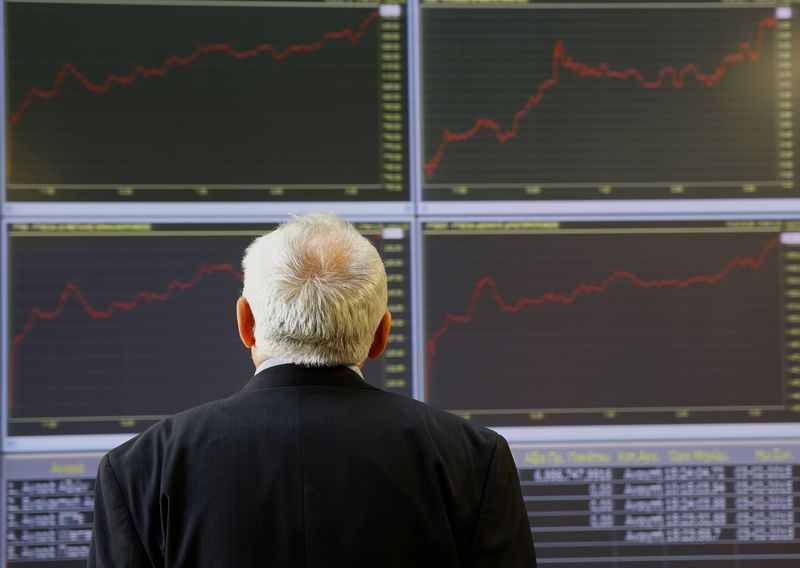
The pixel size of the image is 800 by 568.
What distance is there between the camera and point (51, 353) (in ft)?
6.70

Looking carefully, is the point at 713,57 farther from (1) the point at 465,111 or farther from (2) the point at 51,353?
(2) the point at 51,353

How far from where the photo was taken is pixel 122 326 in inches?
81.1

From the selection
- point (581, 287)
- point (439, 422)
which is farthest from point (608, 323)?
point (439, 422)

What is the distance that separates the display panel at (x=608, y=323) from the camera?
6.95 feet

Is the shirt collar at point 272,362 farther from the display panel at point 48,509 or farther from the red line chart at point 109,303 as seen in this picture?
the display panel at point 48,509

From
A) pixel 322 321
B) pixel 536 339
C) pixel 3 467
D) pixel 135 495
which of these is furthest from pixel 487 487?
pixel 3 467

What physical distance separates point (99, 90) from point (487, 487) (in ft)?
4.64

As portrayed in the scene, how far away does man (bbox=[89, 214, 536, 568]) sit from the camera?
43.1 inches

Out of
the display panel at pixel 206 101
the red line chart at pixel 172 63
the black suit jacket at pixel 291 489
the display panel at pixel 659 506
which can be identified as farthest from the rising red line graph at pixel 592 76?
the black suit jacket at pixel 291 489

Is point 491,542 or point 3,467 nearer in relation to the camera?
point 491,542

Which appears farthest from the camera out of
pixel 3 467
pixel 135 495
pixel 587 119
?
pixel 587 119

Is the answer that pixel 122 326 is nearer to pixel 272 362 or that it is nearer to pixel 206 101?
pixel 206 101

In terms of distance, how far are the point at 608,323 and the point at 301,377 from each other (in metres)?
1.17

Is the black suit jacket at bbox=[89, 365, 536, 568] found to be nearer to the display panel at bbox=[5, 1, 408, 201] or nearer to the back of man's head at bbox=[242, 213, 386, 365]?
the back of man's head at bbox=[242, 213, 386, 365]
